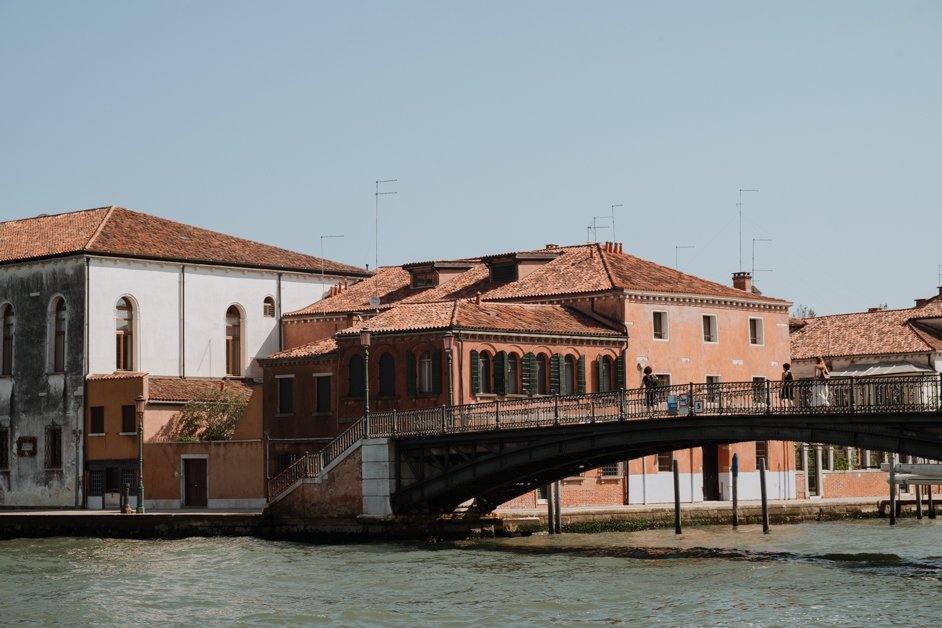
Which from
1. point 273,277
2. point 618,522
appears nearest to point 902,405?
point 618,522

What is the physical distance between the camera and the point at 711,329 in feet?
207

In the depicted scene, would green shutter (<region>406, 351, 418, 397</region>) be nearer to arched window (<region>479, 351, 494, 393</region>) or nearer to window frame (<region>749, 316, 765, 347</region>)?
arched window (<region>479, 351, 494, 393</region>)

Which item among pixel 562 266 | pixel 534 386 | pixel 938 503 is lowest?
pixel 938 503

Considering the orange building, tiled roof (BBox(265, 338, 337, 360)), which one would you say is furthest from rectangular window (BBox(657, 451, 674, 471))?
tiled roof (BBox(265, 338, 337, 360))

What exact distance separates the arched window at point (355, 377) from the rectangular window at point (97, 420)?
907 centimetres

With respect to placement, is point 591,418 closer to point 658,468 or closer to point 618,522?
point 618,522

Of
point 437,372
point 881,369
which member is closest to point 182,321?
point 437,372

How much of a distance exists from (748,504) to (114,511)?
20269mm

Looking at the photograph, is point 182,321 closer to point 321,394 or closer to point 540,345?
point 321,394

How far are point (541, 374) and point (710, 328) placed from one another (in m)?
9.00

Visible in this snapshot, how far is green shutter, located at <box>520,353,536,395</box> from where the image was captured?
183 ft

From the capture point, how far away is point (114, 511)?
56344 mm

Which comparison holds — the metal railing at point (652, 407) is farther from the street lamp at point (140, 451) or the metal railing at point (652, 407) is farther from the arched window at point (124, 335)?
the arched window at point (124, 335)

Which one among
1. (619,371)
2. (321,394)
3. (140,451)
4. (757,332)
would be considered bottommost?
(140,451)
